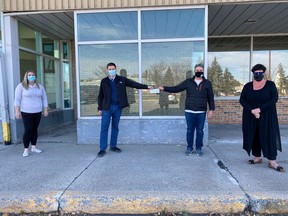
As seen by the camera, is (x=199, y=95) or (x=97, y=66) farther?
(x=97, y=66)

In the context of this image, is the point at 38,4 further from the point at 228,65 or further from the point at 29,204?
the point at 228,65

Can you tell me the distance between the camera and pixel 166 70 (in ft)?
20.3

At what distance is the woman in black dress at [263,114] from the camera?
4207 millimetres

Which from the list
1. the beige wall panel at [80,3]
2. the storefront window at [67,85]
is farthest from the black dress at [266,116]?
the storefront window at [67,85]

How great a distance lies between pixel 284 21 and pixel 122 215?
22.9ft

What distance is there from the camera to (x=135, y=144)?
6.22m

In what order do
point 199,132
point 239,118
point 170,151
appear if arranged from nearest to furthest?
point 199,132
point 170,151
point 239,118

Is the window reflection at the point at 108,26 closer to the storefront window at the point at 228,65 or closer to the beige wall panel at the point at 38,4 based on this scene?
the beige wall panel at the point at 38,4

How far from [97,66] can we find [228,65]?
4837mm

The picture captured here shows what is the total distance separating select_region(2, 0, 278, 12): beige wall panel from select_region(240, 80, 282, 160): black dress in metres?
2.50

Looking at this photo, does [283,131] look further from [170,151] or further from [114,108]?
[114,108]

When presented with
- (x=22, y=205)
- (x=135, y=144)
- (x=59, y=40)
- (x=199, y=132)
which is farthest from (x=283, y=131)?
(x=59, y=40)

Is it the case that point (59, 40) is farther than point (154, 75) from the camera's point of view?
Yes

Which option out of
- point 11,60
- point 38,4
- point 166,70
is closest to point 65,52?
point 11,60
